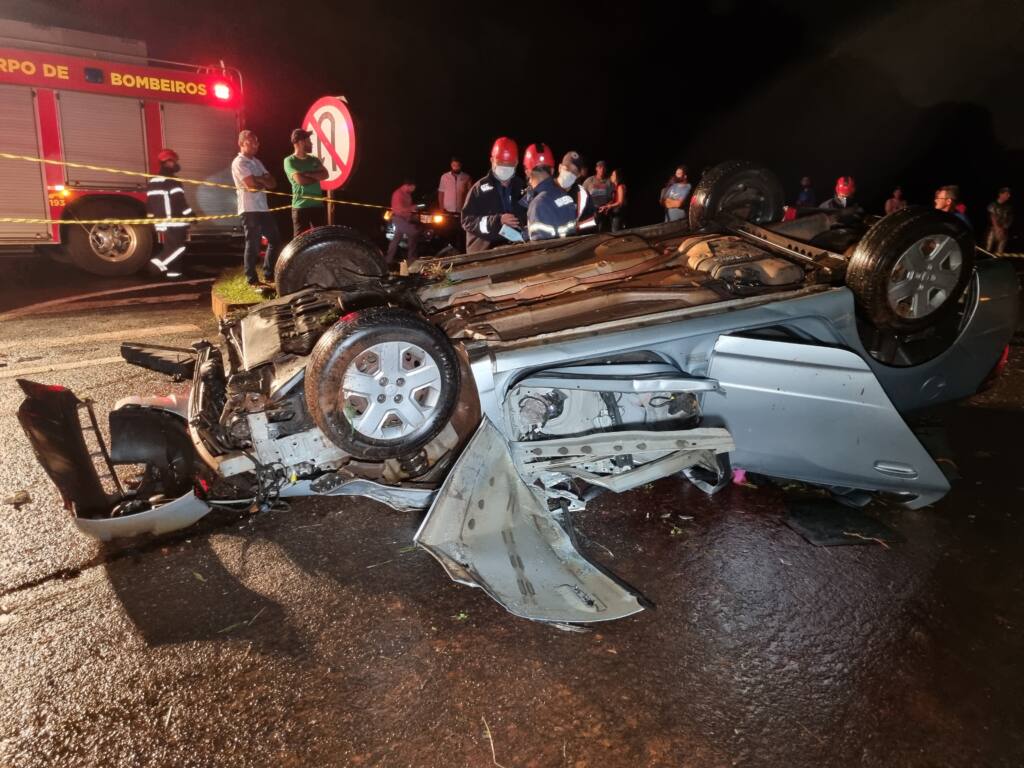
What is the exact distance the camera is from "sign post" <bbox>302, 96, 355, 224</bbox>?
5820 mm

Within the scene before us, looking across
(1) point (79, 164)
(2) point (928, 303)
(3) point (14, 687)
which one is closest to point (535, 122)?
(1) point (79, 164)

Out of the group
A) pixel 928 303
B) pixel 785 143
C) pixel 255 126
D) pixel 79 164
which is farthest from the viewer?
pixel 785 143

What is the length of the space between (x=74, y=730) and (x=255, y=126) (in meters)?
21.6

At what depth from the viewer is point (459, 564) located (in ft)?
9.48

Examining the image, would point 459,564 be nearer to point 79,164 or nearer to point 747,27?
point 79,164

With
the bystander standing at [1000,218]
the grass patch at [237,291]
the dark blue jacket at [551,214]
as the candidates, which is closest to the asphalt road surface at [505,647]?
the dark blue jacket at [551,214]

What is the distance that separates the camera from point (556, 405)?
3508mm

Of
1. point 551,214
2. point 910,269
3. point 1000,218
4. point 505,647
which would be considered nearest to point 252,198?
point 551,214

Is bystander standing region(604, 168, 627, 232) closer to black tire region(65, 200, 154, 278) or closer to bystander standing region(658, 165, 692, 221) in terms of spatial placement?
bystander standing region(658, 165, 692, 221)

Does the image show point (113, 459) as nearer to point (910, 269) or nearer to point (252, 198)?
point (910, 269)

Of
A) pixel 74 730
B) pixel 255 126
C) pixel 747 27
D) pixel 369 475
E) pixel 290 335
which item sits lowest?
pixel 74 730

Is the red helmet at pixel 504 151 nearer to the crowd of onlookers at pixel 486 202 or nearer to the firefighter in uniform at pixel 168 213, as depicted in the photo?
the crowd of onlookers at pixel 486 202

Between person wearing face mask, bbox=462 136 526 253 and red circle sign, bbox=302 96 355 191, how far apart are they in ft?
3.93

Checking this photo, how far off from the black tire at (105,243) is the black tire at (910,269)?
33.6ft
